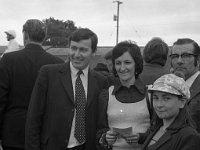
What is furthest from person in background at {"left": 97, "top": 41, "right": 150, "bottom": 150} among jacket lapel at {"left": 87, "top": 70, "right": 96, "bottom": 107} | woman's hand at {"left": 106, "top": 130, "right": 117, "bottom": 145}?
jacket lapel at {"left": 87, "top": 70, "right": 96, "bottom": 107}

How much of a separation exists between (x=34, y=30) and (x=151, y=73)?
153 cm

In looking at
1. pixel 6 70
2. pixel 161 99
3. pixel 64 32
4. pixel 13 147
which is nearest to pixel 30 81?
pixel 6 70

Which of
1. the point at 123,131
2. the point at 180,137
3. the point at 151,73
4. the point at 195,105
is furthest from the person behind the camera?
the point at 151,73

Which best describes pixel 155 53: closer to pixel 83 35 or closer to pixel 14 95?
pixel 83 35

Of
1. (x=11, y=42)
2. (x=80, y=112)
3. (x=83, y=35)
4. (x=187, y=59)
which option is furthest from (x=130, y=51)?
(x=11, y=42)

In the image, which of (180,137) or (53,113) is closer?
(180,137)

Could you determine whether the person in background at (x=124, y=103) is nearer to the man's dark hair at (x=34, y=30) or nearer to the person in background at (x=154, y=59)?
the person in background at (x=154, y=59)

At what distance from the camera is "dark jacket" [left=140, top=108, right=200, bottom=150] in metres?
2.55

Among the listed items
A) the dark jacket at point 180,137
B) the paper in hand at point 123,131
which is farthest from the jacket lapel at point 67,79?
the dark jacket at point 180,137

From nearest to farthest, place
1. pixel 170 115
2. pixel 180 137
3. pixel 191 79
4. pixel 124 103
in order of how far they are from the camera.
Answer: pixel 180 137 < pixel 170 115 < pixel 124 103 < pixel 191 79

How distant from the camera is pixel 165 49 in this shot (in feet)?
13.7

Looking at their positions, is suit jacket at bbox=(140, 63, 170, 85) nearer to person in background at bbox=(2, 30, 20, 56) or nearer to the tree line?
person in background at bbox=(2, 30, 20, 56)

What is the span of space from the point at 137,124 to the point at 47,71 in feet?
3.30

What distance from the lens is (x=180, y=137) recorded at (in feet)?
8.55
